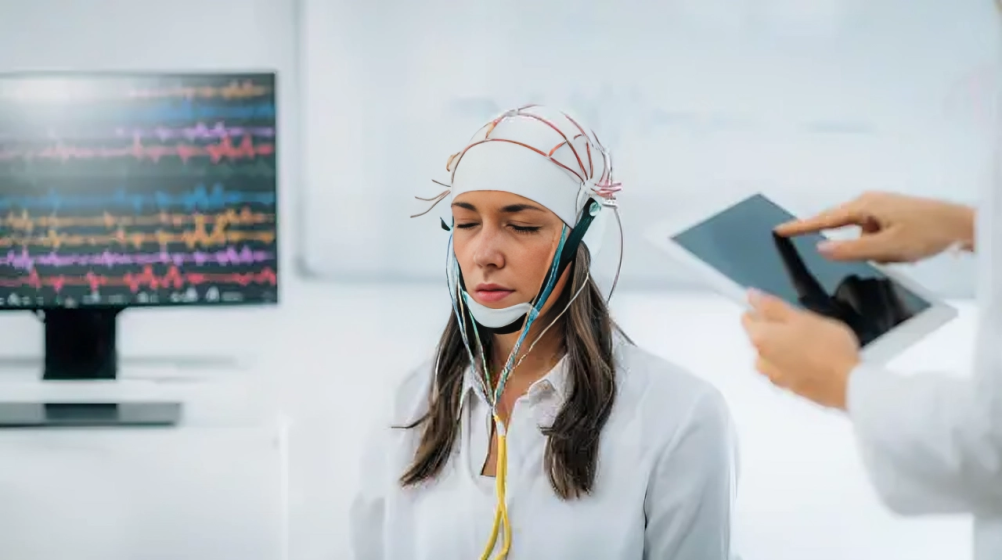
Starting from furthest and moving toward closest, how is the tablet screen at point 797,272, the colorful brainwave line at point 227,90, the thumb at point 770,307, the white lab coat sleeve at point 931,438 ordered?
1. the colorful brainwave line at point 227,90
2. the tablet screen at point 797,272
3. the thumb at point 770,307
4. the white lab coat sleeve at point 931,438

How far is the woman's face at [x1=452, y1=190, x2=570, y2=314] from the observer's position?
1314mm

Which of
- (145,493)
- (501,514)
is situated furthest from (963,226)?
(145,493)

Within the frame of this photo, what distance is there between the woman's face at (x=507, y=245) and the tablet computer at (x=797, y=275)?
6.8 inches

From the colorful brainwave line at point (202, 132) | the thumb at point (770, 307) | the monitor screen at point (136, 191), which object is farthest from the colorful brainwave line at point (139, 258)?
the thumb at point (770, 307)

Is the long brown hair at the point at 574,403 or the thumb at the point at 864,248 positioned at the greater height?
the thumb at the point at 864,248

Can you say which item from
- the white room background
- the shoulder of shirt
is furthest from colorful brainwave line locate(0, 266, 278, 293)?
the shoulder of shirt

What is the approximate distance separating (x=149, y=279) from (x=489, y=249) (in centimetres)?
74

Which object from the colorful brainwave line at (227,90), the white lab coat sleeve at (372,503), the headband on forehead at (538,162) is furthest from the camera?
the colorful brainwave line at (227,90)

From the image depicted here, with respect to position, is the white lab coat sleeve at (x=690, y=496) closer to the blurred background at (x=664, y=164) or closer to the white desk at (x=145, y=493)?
the blurred background at (x=664, y=164)

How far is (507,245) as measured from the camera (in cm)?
133

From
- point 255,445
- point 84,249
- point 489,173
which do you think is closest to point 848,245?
point 489,173

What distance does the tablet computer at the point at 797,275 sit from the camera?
3.75 ft

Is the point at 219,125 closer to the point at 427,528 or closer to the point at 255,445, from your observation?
the point at 255,445

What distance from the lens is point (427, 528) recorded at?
1383 mm
